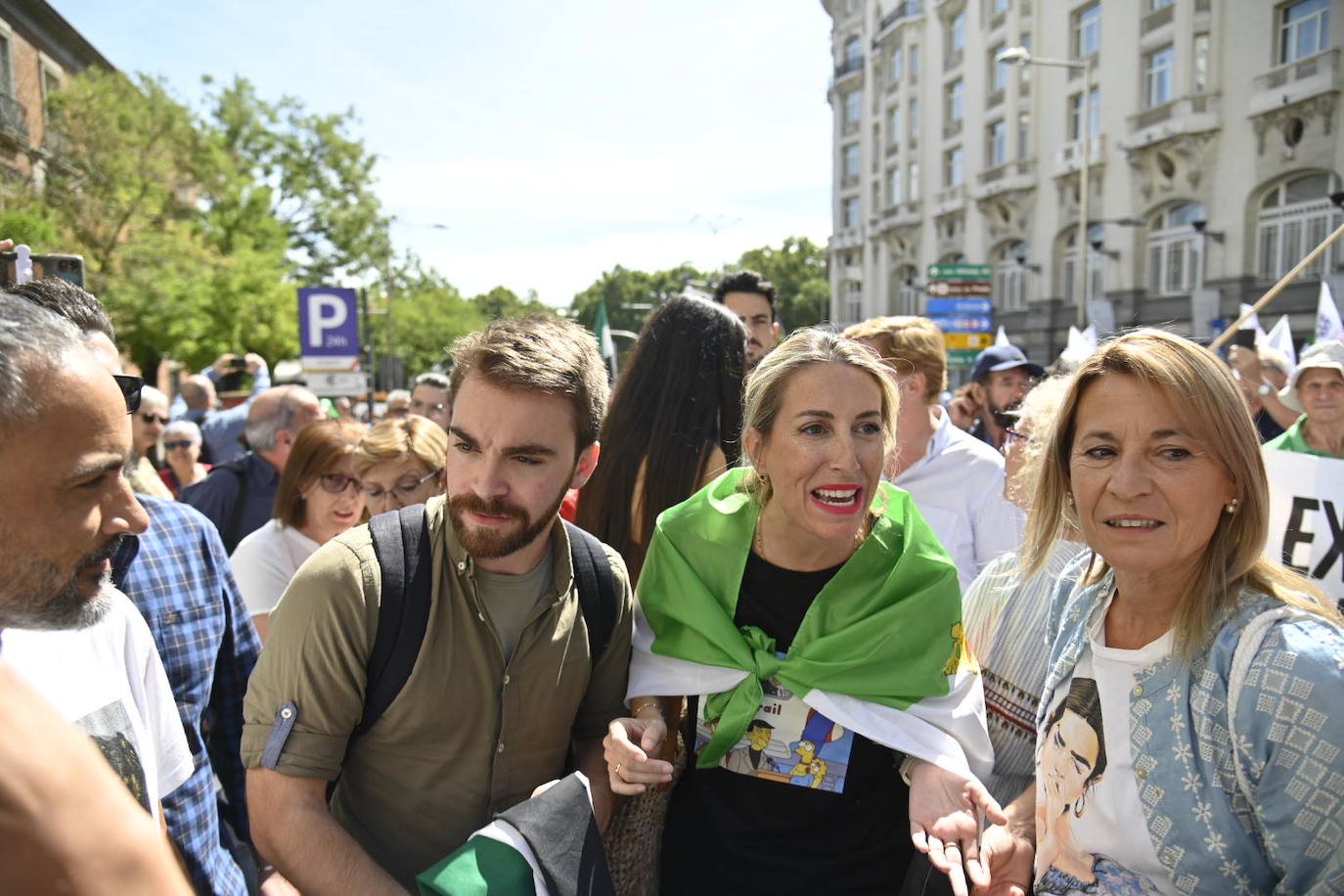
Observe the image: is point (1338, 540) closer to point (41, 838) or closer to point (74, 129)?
point (41, 838)

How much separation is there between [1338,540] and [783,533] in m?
2.71

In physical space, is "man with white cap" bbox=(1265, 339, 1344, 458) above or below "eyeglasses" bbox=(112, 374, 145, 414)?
below

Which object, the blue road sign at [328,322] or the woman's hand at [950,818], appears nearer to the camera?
the woman's hand at [950,818]

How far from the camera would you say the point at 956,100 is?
39.5 metres

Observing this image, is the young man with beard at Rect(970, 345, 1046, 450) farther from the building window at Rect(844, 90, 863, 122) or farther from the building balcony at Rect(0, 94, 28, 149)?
the building window at Rect(844, 90, 863, 122)

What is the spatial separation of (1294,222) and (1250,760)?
92.0 feet

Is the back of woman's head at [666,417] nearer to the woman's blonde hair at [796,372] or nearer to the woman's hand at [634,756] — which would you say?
the woman's blonde hair at [796,372]

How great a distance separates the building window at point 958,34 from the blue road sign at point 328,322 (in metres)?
35.3

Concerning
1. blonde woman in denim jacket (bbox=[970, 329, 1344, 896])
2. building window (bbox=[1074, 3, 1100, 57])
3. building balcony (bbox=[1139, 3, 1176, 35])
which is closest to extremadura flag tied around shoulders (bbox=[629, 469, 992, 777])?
blonde woman in denim jacket (bbox=[970, 329, 1344, 896])

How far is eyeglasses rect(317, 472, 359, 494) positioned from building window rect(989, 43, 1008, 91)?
36.8m

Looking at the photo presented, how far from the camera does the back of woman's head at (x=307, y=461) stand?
12.7 feet

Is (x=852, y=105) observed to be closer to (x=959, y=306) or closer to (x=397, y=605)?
(x=959, y=306)

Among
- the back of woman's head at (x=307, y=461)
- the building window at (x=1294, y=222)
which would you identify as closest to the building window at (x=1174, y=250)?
the building window at (x=1294, y=222)

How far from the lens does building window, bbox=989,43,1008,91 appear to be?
35.4 meters
